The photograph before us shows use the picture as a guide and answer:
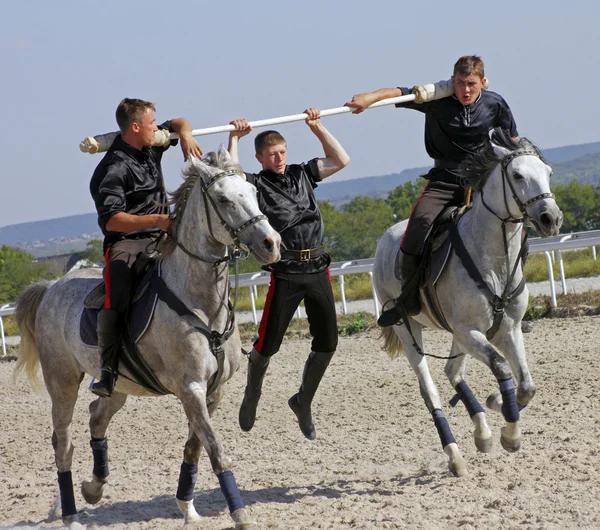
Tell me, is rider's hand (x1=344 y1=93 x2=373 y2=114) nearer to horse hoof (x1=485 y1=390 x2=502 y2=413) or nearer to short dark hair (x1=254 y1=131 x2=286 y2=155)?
short dark hair (x1=254 y1=131 x2=286 y2=155)

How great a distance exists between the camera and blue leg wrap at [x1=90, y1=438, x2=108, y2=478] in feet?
23.2

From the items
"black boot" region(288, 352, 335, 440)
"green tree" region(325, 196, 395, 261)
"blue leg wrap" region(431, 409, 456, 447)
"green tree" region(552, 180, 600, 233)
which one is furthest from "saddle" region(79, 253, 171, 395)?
"green tree" region(552, 180, 600, 233)

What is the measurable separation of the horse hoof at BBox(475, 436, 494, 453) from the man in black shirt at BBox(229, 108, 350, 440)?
1.32 metres

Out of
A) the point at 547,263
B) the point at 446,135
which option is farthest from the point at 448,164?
the point at 547,263

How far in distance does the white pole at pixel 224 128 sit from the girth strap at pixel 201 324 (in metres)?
1.07

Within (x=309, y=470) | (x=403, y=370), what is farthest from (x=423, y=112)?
(x=403, y=370)

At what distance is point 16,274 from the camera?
36.9m

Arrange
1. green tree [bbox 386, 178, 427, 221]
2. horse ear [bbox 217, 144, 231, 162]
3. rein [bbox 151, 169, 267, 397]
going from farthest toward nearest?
green tree [bbox 386, 178, 427, 221]
horse ear [bbox 217, 144, 231, 162]
rein [bbox 151, 169, 267, 397]

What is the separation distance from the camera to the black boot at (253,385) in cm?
732

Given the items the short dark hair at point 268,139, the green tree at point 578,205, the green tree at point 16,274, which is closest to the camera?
the short dark hair at point 268,139

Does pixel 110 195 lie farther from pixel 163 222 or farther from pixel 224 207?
pixel 224 207

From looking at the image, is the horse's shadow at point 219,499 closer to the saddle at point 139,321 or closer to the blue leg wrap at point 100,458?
the blue leg wrap at point 100,458

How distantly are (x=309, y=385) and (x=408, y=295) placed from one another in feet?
3.54

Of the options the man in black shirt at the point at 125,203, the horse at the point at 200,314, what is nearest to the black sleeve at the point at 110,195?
the man in black shirt at the point at 125,203
